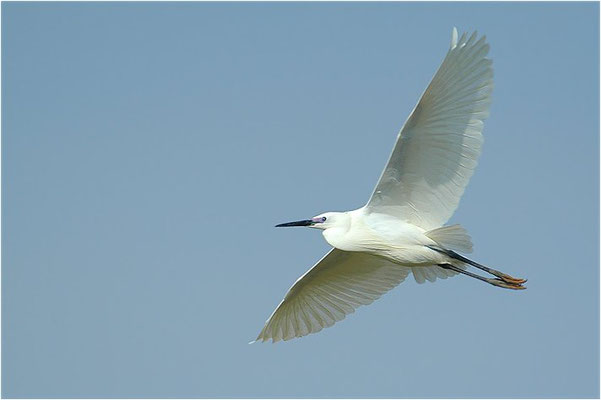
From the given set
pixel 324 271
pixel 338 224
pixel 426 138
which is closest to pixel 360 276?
pixel 324 271

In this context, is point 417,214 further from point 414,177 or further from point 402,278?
point 402,278

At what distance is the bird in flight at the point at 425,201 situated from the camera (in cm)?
1223

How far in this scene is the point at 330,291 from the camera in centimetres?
1507

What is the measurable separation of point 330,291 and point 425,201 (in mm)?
2417

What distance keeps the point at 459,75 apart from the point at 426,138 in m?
0.78

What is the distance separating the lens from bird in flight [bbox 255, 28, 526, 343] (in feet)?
40.1

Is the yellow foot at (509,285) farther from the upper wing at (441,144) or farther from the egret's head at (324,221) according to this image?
the egret's head at (324,221)

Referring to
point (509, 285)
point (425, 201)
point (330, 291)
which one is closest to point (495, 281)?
→ point (509, 285)

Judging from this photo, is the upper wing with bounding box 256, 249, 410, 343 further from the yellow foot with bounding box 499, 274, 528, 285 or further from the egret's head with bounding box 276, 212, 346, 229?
the yellow foot with bounding box 499, 274, 528, 285

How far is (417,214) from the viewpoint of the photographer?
523 inches

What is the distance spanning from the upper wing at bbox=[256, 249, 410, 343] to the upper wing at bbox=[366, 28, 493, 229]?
160cm

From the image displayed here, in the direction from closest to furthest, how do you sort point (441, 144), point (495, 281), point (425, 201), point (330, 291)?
point (441, 144) → point (425, 201) → point (495, 281) → point (330, 291)

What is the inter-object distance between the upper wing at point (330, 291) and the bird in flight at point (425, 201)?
0.02m

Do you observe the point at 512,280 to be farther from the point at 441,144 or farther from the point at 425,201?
the point at 441,144
